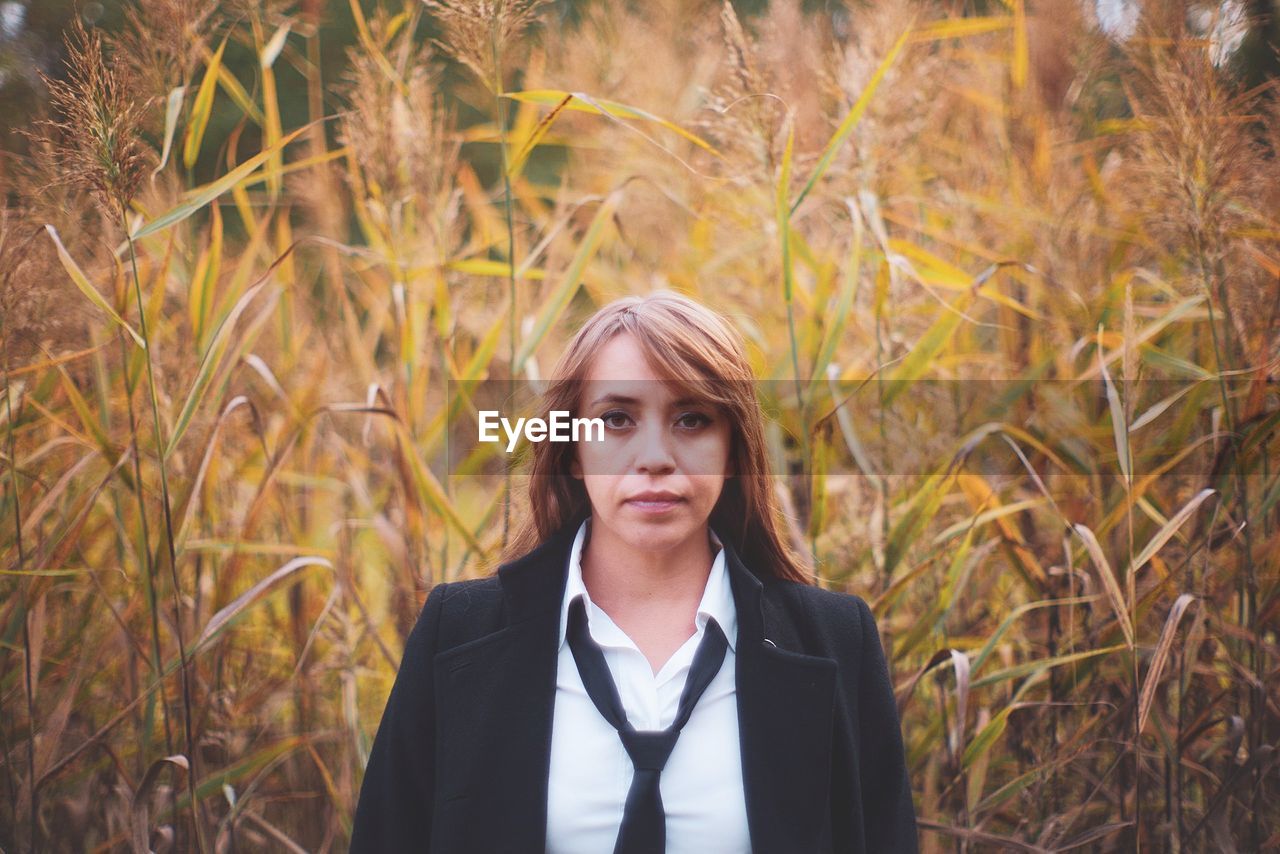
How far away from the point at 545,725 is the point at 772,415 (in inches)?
33.7

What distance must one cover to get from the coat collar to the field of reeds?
0.40 m

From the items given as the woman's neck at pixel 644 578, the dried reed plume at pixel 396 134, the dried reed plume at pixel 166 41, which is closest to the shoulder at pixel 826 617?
the woman's neck at pixel 644 578

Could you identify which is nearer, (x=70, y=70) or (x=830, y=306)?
(x=70, y=70)

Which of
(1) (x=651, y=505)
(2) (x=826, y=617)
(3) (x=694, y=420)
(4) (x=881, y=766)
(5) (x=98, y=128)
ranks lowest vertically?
(4) (x=881, y=766)

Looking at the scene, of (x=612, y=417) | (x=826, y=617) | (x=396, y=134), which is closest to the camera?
(x=612, y=417)

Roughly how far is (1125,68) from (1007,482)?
3.90 feet

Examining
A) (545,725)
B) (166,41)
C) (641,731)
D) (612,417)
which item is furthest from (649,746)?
(166,41)

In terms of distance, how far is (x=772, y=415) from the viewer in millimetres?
1850

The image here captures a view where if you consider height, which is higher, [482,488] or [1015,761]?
[482,488]

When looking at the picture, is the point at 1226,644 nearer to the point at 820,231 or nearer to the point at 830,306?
the point at 830,306

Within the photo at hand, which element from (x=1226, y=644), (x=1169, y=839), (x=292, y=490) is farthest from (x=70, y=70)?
(x=1169, y=839)

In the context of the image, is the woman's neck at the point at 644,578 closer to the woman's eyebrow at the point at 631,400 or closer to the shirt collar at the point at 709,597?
the shirt collar at the point at 709,597

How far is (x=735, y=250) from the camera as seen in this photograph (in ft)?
7.48

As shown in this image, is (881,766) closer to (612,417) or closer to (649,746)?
(649,746)
